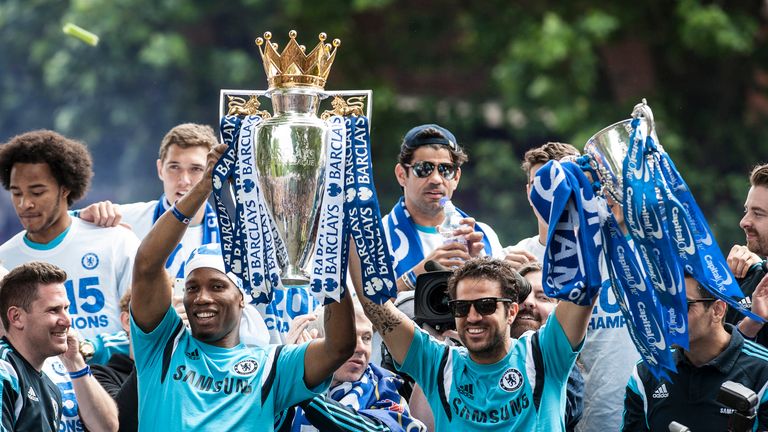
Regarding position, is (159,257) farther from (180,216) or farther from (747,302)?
(747,302)

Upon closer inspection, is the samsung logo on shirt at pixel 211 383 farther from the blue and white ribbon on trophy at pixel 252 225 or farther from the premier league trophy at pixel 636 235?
the premier league trophy at pixel 636 235

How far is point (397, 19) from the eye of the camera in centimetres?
1670

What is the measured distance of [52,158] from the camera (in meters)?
6.70

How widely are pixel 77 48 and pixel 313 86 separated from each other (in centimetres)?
Result: 1250

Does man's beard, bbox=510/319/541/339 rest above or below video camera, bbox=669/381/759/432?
above

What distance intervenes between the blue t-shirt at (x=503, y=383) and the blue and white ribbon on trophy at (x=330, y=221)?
0.82m

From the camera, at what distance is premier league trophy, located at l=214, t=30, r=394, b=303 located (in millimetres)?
4496

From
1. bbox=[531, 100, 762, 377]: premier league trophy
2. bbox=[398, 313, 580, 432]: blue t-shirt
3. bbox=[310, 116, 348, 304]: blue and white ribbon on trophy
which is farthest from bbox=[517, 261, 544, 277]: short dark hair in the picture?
bbox=[310, 116, 348, 304]: blue and white ribbon on trophy

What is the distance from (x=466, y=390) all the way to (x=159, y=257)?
1.38 metres

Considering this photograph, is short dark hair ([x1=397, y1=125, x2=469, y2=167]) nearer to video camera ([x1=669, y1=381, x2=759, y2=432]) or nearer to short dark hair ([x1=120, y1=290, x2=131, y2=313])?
short dark hair ([x1=120, y1=290, x2=131, y2=313])

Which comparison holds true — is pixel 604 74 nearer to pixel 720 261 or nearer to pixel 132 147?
pixel 132 147

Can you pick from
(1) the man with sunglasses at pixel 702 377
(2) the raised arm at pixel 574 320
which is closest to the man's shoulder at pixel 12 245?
(2) the raised arm at pixel 574 320

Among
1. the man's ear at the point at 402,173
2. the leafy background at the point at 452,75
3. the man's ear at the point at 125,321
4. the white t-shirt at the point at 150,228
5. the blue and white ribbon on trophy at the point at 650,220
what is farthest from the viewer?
the leafy background at the point at 452,75

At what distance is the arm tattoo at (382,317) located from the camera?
5266mm
